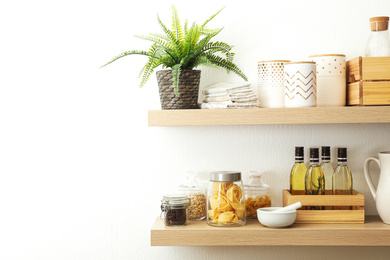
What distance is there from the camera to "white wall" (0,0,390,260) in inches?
72.3

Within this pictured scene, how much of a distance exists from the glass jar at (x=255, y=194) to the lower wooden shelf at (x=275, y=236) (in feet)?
0.46

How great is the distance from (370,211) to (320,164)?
26 centimetres

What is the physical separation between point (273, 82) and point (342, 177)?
402mm

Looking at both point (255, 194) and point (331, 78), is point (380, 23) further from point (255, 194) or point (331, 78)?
point (255, 194)

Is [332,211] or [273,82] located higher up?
[273,82]

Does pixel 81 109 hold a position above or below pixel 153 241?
above

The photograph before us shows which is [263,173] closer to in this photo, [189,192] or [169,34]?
[189,192]

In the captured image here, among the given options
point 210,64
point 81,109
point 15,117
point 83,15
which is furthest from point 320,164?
point 15,117

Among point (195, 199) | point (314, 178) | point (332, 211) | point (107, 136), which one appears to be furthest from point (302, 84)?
point (107, 136)

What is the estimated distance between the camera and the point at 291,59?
183cm

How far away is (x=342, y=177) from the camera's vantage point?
1.73 m

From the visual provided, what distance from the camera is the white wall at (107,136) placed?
1.84 meters

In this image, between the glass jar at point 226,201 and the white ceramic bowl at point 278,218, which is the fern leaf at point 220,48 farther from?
the white ceramic bowl at point 278,218

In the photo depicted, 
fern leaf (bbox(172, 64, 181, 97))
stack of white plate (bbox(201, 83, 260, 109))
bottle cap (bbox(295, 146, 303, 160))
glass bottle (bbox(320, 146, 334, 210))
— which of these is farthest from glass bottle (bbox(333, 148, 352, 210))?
fern leaf (bbox(172, 64, 181, 97))
